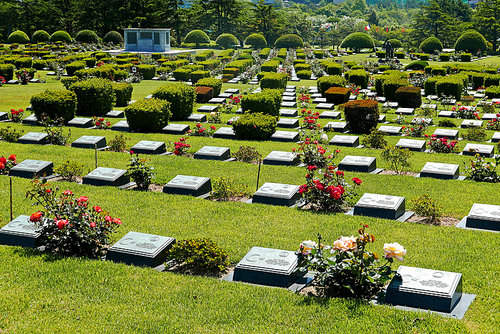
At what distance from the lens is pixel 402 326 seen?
6.21 m

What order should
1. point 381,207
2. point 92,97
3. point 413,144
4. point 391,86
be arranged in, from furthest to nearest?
point 391,86 → point 92,97 → point 413,144 → point 381,207

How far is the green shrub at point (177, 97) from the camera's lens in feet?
72.3

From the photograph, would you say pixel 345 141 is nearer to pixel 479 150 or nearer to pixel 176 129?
pixel 479 150

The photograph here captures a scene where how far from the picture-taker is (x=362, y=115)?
1983cm

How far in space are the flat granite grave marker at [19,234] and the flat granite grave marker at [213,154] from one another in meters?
6.73

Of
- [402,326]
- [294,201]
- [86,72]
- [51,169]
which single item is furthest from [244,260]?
[86,72]

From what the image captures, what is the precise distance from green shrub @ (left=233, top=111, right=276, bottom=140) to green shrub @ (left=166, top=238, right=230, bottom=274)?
10.3 metres

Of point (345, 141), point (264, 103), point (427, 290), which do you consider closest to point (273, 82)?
point (264, 103)

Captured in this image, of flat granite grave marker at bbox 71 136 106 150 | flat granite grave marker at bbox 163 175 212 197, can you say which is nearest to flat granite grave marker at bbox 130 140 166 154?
flat granite grave marker at bbox 71 136 106 150

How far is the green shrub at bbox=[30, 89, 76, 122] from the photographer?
19.9 meters

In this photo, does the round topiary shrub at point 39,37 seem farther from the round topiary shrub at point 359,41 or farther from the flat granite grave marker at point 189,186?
the flat granite grave marker at point 189,186

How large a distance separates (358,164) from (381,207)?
3697mm

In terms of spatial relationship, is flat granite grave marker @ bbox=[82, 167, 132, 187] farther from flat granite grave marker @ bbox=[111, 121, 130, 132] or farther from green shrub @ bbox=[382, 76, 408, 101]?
green shrub @ bbox=[382, 76, 408, 101]

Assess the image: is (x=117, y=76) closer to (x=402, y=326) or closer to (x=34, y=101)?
(x=34, y=101)
